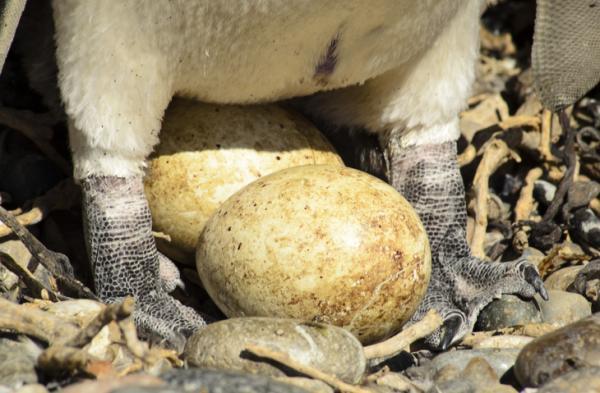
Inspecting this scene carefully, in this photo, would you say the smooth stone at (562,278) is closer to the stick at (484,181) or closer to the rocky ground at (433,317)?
the rocky ground at (433,317)

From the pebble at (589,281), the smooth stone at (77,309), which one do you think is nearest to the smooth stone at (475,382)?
the pebble at (589,281)

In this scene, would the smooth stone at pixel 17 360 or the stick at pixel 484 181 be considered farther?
the stick at pixel 484 181

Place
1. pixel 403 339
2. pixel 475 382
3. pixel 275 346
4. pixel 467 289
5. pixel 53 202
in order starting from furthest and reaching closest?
pixel 53 202
pixel 467 289
pixel 403 339
pixel 475 382
pixel 275 346

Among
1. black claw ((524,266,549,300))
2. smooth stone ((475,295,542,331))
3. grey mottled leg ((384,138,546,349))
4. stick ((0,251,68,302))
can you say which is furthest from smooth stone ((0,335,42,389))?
black claw ((524,266,549,300))

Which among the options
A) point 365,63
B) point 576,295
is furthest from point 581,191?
point 365,63

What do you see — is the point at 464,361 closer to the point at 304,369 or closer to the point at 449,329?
the point at 449,329

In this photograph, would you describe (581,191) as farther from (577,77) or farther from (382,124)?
(382,124)

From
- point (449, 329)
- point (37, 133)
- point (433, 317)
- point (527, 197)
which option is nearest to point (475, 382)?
point (433, 317)
